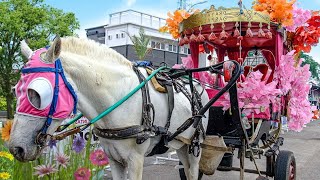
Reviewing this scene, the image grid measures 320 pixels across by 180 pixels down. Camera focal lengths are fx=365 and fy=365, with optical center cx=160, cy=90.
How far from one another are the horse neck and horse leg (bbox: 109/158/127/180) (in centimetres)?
53

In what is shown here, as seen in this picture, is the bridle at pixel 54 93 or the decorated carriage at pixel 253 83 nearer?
the bridle at pixel 54 93

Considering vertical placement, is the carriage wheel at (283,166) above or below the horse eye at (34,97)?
below

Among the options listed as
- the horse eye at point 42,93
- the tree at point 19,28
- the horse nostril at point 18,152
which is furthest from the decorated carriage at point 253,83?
the tree at point 19,28

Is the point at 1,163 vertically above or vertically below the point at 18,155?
below

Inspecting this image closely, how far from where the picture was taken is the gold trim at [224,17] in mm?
4152

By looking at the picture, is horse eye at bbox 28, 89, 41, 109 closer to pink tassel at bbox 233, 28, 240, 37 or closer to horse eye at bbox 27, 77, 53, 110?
horse eye at bbox 27, 77, 53, 110

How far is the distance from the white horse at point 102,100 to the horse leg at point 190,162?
0.92 m

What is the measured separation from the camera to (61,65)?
2.46m

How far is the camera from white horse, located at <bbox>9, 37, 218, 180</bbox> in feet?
7.66

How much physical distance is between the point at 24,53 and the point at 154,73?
1065 mm

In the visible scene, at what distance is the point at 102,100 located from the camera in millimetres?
2734

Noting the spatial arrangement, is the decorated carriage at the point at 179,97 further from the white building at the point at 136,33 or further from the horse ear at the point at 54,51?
the white building at the point at 136,33

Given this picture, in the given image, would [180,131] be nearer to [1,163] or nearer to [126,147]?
[126,147]

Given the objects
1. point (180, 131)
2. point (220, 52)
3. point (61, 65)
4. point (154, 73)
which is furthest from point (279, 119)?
point (61, 65)
